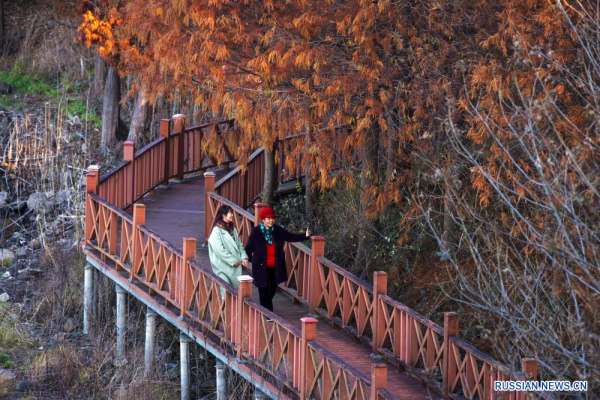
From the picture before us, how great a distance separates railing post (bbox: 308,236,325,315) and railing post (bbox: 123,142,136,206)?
5.31 m

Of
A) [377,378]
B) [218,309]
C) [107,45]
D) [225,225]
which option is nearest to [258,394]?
[218,309]

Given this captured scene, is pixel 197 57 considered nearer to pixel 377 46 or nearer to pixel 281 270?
pixel 377 46

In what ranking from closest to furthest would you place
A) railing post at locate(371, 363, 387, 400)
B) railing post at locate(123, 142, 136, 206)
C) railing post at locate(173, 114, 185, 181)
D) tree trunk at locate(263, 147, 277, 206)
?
railing post at locate(371, 363, 387, 400), railing post at locate(123, 142, 136, 206), tree trunk at locate(263, 147, 277, 206), railing post at locate(173, 114, 185, 181)

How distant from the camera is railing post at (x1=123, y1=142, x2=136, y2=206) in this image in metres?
18.8

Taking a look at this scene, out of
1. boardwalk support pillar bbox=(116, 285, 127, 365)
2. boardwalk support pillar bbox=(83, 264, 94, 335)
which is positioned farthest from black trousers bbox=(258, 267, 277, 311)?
boardwalk support pillar bbox=(83, 264, 94, 335)

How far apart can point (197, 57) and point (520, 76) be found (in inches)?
195

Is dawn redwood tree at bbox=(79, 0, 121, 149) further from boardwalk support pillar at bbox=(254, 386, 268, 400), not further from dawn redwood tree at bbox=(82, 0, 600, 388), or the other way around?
boardwalk support pillar at bbox=(254, 386, 268, 400)

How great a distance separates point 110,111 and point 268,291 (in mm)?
13892

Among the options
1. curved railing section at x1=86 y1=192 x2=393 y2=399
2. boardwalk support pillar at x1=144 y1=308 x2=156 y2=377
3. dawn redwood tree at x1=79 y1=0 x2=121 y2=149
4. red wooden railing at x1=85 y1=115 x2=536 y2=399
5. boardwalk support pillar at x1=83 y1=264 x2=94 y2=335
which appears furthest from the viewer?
dawn redwood tree at x1=79 y1=0 x2=121 y2=149

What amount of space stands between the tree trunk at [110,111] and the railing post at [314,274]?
13340 mm

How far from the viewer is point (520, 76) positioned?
44.7 ft

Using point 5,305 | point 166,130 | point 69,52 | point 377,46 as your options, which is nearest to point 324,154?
point 377,46

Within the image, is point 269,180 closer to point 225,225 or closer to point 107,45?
point 225,225

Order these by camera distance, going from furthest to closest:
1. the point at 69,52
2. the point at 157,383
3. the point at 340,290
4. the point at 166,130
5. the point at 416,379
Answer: the point at 69,52
the point at 166,130
the point at 157,383
the point at 340,290
the point at 416,379
